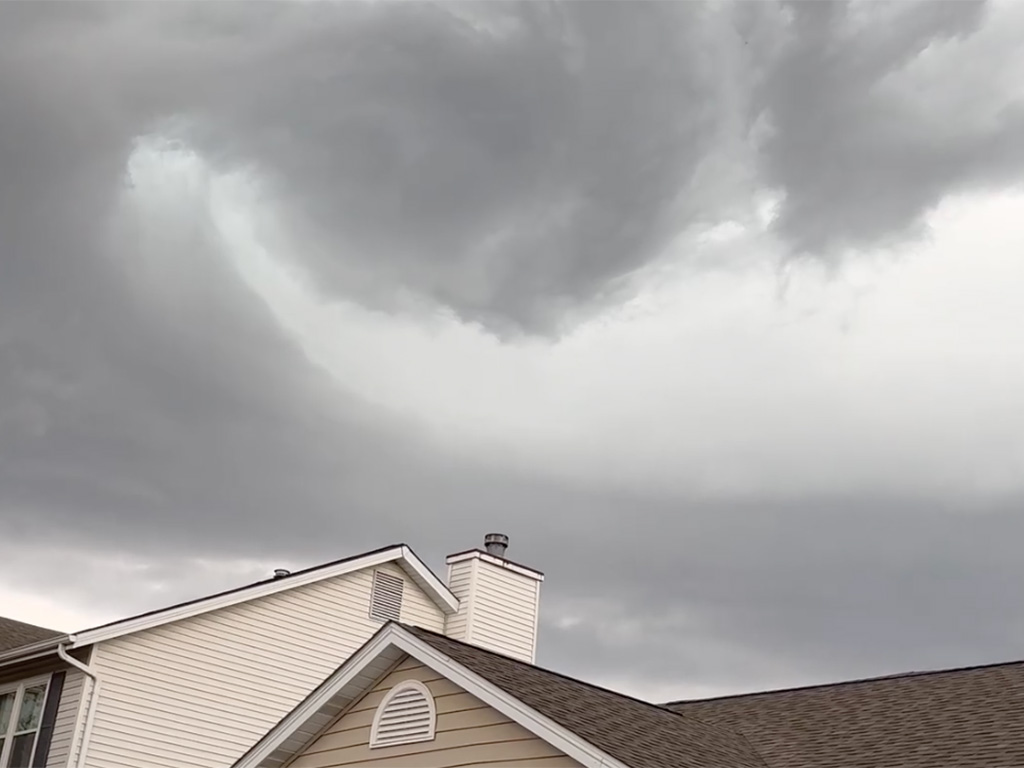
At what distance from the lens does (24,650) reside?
21.9m

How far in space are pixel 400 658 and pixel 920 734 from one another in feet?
21.2

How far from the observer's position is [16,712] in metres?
23.0

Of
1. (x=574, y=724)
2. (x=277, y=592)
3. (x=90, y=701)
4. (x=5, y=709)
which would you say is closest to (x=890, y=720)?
(x=574, y=724)

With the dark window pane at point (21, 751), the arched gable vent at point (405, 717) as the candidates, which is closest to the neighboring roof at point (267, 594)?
the dark window pane at point (21, 751)

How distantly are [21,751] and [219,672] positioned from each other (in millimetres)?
3689

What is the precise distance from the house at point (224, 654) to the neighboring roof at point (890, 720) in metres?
7.83

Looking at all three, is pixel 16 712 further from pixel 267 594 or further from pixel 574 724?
pixel 574 724

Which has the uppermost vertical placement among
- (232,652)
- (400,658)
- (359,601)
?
(359,601)

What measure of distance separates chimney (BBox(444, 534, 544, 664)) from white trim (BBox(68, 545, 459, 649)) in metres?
0.40

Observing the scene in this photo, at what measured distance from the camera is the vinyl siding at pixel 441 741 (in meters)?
14.1

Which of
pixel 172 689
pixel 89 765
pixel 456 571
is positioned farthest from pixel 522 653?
pixel 89 765

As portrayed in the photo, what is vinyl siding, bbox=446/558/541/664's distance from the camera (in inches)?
1051

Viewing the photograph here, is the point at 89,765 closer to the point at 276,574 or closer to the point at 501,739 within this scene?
the point at 276,574

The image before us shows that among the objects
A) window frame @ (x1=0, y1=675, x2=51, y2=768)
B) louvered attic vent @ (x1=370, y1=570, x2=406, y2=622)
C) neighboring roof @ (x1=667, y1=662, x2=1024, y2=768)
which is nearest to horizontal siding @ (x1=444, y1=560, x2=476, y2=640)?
louvered attic vent @ (x1=370, y1=570, x2=406, y2=622)
